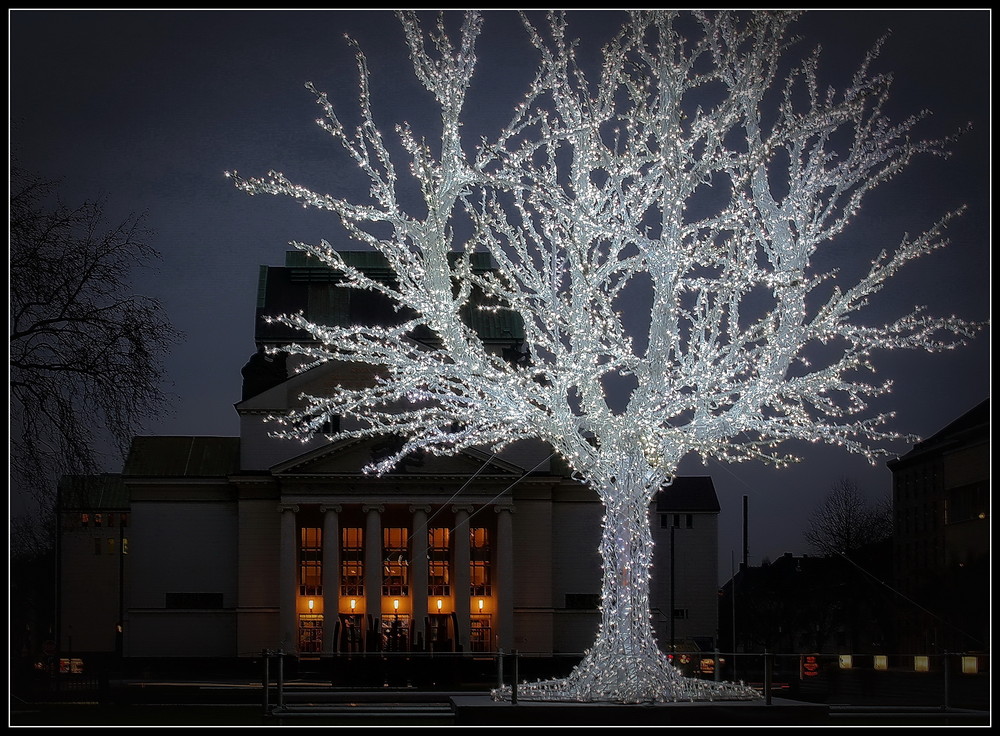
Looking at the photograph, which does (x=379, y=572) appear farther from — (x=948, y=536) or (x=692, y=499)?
(x=692, y=499)

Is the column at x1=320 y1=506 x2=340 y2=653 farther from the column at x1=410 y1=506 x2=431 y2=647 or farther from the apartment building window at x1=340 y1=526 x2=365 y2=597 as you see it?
the column at x1=410 y1=506 x2=431 y2=647

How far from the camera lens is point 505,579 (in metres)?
62.5

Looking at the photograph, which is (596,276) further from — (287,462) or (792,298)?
Answer: (287,462)

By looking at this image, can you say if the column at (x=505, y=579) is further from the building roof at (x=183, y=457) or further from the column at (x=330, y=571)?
the building roof at (x=183, y=457)

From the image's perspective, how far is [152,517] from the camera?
6581 centimetres

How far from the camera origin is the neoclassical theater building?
62.2m

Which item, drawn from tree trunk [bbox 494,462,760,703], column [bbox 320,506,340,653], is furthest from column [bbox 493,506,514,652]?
tree trunk [bbox 494,462,760,703]

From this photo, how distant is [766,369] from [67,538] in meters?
85.5

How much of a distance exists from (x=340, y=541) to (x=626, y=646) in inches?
1925

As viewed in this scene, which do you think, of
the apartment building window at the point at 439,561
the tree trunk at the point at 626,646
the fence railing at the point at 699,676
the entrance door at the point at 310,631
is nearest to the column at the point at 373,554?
the entrance door at the point at 310,631

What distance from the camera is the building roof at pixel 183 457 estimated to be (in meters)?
66.7

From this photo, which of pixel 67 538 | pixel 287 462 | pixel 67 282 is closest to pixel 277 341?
pixel 287 462

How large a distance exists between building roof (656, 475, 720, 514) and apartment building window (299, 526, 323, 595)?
1694 inches

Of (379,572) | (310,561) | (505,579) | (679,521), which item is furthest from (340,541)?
(679,521)
